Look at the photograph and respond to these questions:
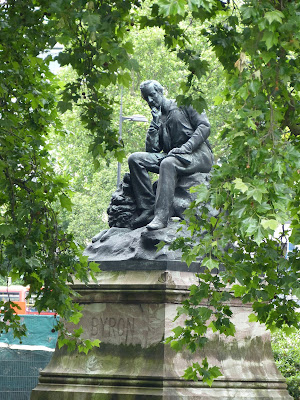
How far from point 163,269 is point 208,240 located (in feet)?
6.58

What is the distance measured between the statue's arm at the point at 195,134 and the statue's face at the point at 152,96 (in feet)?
1.20

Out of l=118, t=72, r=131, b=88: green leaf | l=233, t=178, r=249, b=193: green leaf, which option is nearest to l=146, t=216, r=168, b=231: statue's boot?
l=118, t=72, r=131, b=88: green leaf

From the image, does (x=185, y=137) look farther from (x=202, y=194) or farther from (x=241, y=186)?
(x=241, y=186)

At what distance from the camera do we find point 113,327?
8633 millimetres

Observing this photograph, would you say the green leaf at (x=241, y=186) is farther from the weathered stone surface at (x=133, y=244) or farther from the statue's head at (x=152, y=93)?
the statue's head at (x=152, y=93)

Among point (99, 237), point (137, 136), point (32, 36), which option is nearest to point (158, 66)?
point (137, 136)

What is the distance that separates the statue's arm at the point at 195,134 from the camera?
923 cm

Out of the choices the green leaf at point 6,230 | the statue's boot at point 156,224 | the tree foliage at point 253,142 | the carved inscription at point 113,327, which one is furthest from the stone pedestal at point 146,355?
the green leaf at point 6,230

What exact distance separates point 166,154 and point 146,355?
2.39 m

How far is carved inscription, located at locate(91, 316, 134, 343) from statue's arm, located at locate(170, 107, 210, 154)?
185cm

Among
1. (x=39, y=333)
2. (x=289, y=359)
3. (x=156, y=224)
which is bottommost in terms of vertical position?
(x=289, y=359)

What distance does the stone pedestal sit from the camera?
812cm

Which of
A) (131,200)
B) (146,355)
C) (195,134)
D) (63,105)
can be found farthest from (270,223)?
(131,200)

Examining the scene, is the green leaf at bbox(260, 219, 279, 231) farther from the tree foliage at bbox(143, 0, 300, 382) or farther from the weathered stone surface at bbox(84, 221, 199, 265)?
the weathered stone surface at bbox(84, 221, 199, 265)
